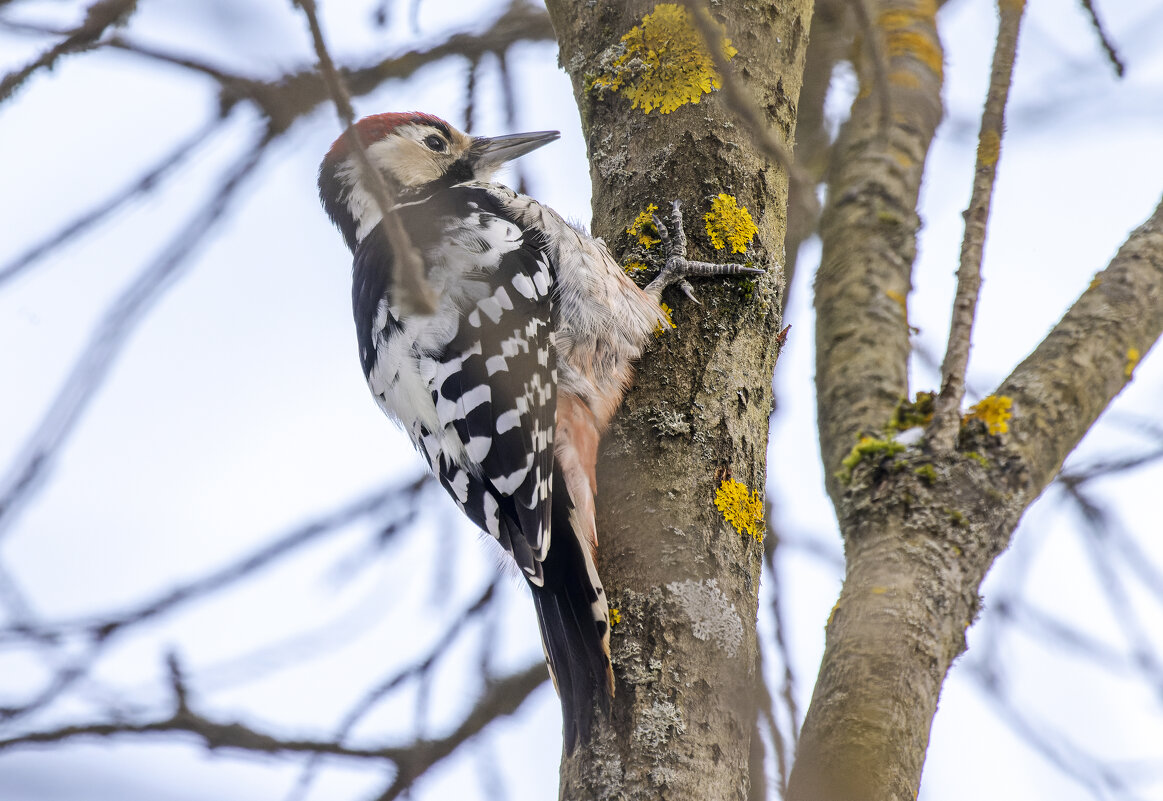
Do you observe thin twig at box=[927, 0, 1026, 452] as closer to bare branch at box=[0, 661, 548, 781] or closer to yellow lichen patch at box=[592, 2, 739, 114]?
yellow lichen patch at box=[592, 2, 739, 114]

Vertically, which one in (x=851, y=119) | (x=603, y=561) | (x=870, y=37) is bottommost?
(x=603, y=561)

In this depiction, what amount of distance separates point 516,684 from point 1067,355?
1514 mm

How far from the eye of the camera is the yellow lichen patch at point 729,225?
2143 millimetres

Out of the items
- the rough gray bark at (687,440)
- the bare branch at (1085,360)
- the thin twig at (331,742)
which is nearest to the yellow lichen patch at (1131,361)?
the bare branch at (1085,360)

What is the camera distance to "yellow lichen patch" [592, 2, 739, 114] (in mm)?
2193

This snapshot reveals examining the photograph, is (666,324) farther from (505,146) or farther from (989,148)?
(505,146)

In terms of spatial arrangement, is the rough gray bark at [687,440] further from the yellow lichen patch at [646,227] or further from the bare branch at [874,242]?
the bare branch at [874,242]

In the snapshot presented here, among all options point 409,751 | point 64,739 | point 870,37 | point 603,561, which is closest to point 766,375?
point 603,561

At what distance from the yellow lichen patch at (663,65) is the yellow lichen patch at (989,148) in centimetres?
57

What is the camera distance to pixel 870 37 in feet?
4.00

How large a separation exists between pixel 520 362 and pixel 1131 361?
1.36 metres

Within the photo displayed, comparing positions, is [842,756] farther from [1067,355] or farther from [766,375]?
[1067,355]

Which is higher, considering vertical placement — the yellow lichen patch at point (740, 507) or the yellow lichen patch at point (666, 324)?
the yellow lichen patch at point (666, 324)

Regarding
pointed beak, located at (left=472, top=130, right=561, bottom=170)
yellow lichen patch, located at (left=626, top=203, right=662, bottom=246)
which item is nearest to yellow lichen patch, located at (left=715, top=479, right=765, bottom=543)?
yellow lichen patch, located at (left=626, top=203, right=662, bottom=246)
